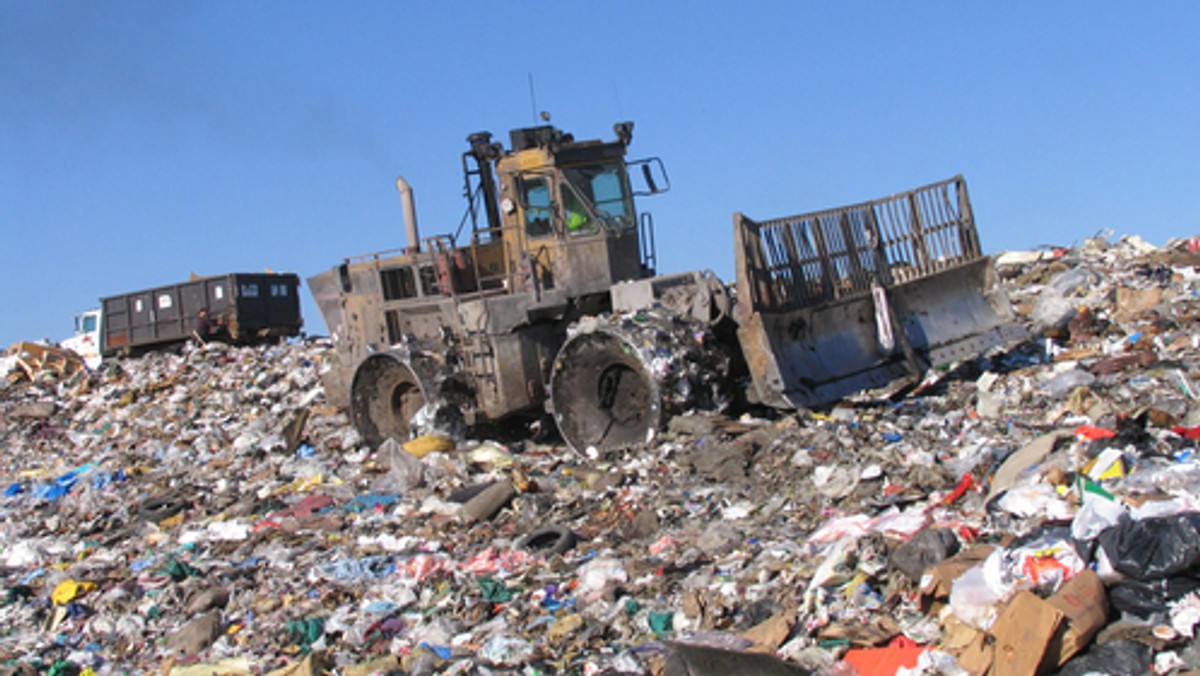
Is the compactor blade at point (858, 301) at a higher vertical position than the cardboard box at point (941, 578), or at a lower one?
higher

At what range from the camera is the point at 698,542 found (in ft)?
19.6

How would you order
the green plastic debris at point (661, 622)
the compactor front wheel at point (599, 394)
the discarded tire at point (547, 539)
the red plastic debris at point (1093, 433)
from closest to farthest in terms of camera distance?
the green plastic debris at point (661, 622), the red plastic debris at point (1093, 433), the discarded tire at point (547, 539), the compactor front wheel at point (599, 394)

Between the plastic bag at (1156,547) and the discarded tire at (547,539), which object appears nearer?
the plastic bag at (1156,547)

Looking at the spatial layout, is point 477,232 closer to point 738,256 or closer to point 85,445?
point 738,256

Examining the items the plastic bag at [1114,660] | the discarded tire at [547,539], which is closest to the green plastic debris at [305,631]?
the discarded tire at [547,539]

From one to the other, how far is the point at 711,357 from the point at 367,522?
2.60m

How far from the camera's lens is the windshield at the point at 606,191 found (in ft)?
30.5

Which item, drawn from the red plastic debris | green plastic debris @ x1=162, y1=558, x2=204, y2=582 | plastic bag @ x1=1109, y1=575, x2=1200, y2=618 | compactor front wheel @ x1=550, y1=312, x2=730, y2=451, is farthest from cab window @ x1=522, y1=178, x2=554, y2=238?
plastic bag @ x1=1109, y1=575, x2=1200, y2=618

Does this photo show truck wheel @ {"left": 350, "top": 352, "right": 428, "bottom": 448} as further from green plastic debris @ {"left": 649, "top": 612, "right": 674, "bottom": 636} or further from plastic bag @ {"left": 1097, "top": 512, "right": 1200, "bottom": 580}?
plastic bag @ {"left": 1097, "top": 512, "right": 1200, "bottom": 580}

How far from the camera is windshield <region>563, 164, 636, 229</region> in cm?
929

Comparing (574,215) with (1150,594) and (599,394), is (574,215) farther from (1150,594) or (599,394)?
(1150,594)

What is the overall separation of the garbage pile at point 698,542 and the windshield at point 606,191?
194 centimetres

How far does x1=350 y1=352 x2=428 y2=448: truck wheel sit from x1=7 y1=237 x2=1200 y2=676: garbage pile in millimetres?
250

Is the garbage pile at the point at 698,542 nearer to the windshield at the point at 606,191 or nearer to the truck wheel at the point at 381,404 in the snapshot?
the truck wheel at the point at 381,404
